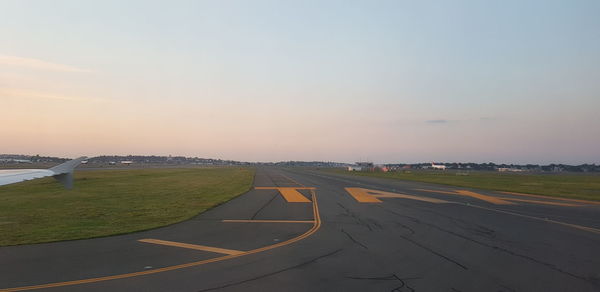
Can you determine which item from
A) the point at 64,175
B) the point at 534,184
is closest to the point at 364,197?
the point at 64,175

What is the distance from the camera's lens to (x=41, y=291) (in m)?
7.03

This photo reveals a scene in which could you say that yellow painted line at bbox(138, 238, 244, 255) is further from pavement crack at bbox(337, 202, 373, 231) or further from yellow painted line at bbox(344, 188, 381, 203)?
yellow painted line at bbox(344, 188, 381, 203)

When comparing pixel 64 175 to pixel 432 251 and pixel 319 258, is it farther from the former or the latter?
pixel 432 251

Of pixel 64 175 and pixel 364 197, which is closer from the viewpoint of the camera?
pixel 64 175

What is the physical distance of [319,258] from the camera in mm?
9906

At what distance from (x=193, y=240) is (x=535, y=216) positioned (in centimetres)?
1691

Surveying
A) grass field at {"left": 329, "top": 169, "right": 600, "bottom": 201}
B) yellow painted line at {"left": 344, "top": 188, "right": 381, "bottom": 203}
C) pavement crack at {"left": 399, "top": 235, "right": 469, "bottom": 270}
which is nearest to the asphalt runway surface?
pavement crack at {"left": 399, "top": 235, "right": 469, "bottom": 270}

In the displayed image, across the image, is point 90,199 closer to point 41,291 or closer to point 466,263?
point 41,291

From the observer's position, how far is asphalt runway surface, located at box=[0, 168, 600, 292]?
7.72 m

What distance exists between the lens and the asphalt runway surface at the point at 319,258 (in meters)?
7.72

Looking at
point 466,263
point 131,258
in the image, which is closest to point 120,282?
point 131,258

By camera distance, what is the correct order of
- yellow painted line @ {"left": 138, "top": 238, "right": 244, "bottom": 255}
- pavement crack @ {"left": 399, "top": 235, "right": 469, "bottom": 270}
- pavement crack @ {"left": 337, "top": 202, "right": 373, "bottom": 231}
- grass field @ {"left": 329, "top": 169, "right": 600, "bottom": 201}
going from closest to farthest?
1. pavement crack @ {"left": 399, "top": 235, "right": 469, "bottom": 270}
2. yellow painted line @ {"left": 138, "top": 238, "right": 244, "bottom": 255}
3. pavement crack @ {"left": 337, "top": 202, "right": 373, "bottom": 231}
4. grass field @ {"left": 329, "top": 169, "right": 600, "bottom": 201}

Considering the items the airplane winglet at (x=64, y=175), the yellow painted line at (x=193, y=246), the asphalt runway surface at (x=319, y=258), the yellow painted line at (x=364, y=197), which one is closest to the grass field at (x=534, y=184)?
the yellow painted line at (x=364, y=197)

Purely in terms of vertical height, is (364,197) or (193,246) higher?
(364,197)
